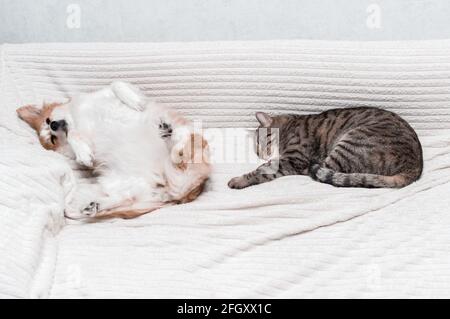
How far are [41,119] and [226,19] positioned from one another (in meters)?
0.93

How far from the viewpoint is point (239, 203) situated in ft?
6.75

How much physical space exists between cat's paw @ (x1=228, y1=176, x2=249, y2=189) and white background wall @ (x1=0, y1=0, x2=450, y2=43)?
26.2 inches

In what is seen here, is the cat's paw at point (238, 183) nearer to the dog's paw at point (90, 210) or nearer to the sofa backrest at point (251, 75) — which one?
the sofa backrest at point (251, 75)

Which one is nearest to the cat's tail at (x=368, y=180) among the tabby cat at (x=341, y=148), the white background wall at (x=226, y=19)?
the tabby cat at (x=341, y=148)

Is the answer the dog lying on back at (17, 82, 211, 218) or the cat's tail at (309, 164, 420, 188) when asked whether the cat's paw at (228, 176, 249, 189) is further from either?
the cat's tail at (309, 164, 420, 188)

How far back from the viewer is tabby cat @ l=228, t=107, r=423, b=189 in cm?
217

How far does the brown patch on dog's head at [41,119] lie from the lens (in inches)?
90.7

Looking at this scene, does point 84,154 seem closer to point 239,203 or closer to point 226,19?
point 239,203

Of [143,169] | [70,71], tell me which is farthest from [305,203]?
[70,71]

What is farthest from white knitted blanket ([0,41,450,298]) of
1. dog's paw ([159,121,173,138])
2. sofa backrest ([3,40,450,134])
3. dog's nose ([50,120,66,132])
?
dog's paw ([159,121,173,138])

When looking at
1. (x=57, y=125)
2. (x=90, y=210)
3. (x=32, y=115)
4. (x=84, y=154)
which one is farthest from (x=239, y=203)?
(x=32, y=115)

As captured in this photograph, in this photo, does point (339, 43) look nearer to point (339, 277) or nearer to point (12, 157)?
point (339, 277)

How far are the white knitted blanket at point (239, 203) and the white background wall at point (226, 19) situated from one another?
0.09m
